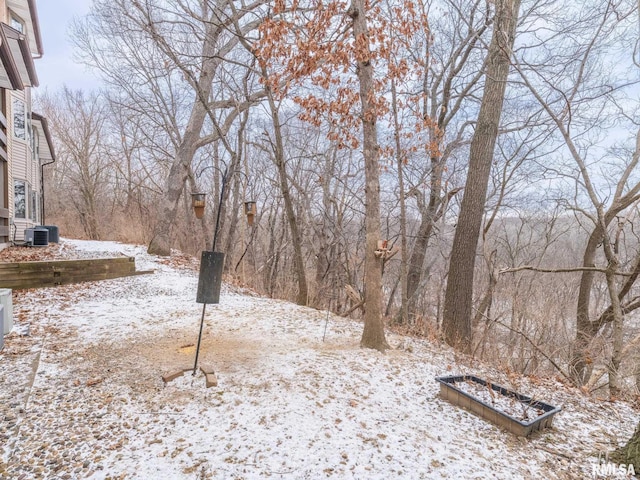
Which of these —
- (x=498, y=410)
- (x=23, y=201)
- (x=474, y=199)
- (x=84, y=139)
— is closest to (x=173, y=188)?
(x=23, y=201)

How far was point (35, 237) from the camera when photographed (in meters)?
9.43

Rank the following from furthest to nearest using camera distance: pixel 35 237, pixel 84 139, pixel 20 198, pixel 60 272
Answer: pixel 84 139 < pixel 20 198 < pixel 35 237 < pixel 60 272

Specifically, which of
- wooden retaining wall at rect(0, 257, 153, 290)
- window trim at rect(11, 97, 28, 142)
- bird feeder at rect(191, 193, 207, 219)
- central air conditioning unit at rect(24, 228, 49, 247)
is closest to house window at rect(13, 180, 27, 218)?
central air conditioning unit at rect(24, 228, 49, 247)

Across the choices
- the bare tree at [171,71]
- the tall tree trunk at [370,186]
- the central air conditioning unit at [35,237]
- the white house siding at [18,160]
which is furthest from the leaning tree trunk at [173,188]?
the tall tree trunk at [370,186]

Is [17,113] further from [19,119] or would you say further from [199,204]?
[199,204]

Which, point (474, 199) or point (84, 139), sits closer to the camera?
point (474, 199)

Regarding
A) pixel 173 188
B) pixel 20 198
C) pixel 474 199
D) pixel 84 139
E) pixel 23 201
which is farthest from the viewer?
pixel 84 139

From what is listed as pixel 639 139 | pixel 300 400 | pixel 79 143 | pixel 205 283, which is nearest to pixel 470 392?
pixel 300 400

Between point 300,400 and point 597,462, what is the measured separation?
76.3 inches

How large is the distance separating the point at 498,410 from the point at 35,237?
37.9ft

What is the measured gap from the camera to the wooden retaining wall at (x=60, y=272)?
5.54m

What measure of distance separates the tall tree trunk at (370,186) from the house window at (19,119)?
11.2m

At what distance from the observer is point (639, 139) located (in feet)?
15.4

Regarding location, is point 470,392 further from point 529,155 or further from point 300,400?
point 529,155
